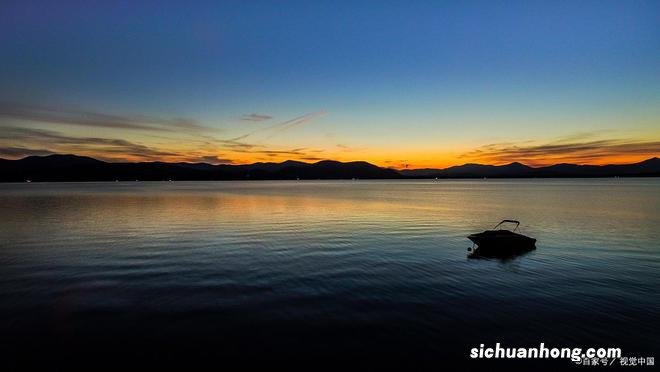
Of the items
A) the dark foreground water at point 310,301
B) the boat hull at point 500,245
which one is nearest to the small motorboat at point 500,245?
the boat hull at point 500,245

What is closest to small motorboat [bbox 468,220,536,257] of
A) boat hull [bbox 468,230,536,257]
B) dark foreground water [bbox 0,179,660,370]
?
boat hull [bbox 468,230,536,257]

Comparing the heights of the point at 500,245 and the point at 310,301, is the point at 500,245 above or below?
above

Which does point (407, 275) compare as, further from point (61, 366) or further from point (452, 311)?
point (61, 366)

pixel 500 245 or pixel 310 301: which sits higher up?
pixel 500 245

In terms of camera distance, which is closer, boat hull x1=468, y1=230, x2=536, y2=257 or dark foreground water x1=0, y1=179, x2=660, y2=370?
dark foreground water x1=0, y1=179, x2=660, y2=370

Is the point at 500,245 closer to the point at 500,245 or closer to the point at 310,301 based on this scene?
the point at 500,245

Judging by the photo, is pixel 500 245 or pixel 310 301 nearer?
pixel 310 301

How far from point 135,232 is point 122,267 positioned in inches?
809

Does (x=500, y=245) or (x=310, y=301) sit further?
(x=500, y=245)

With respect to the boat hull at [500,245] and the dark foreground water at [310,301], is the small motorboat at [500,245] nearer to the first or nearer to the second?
the boat hull at [500,245]

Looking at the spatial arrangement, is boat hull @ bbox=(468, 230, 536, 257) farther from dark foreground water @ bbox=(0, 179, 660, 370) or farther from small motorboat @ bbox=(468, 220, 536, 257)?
dark foreground water @ bbox=(0, 179, 660, 370)

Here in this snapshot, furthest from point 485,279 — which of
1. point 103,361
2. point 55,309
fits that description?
point 55,309

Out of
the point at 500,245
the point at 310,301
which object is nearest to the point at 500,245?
the point at 500,245

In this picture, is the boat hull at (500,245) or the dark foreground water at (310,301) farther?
the boat hull at (500,245)
